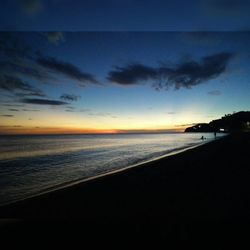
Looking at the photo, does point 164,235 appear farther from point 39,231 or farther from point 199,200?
point 199,200

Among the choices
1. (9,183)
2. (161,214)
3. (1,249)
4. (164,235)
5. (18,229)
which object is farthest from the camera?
(9,183)

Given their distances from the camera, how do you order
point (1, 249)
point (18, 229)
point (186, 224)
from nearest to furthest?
point (1, 249) < point (18, 229) < point (186, 224)

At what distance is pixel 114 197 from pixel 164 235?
394 centimetres

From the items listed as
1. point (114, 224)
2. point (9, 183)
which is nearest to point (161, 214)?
point (114, 224)

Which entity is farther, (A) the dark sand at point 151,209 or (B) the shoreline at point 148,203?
(B) the shoreline at point 148,203

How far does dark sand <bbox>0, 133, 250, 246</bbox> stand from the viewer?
4.64m

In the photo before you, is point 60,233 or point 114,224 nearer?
point 60,233

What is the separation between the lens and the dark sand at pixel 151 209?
464cm

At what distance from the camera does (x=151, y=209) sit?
656cm

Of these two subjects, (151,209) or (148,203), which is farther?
(148,203)

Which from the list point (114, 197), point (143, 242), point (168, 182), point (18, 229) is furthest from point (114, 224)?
point (168, 182)

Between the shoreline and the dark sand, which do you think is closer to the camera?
the dark sand

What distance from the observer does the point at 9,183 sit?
1356 cm

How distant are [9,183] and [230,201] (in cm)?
1261
